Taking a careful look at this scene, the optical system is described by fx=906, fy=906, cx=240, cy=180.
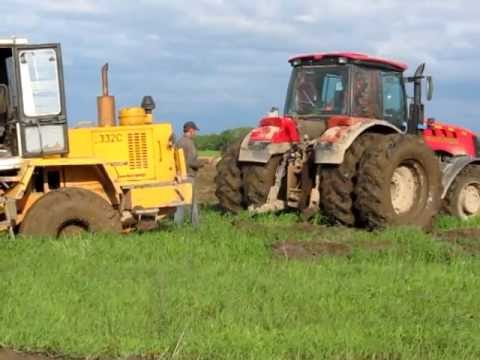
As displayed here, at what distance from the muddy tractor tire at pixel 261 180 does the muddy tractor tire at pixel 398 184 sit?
146 centimetres

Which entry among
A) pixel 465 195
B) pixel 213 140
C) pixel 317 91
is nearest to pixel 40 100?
pixel 317 91

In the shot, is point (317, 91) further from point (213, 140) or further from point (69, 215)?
point (213, 140)

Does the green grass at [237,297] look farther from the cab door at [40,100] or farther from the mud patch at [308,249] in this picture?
the cab door at [40,100]

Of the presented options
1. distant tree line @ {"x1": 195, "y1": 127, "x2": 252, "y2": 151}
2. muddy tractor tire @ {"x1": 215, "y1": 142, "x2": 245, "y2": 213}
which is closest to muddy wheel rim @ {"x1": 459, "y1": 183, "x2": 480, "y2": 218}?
muddy tractor tire @ {"x1": 215, "y1": 142, "x2": 245, "y2": 213}

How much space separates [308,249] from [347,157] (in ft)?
7.66

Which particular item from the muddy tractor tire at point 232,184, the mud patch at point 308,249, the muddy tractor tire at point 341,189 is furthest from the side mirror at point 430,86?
the mud patch at point 308,249

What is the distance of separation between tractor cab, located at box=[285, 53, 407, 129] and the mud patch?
9.50 feet

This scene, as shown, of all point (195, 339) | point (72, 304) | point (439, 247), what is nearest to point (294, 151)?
point (439, 247)

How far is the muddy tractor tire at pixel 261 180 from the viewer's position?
13.0 m

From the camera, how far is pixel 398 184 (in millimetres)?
12922

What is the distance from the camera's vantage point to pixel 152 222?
11.8 m

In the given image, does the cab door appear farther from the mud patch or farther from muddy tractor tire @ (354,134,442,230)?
muddy tractor tire @ (354,134,442,230)

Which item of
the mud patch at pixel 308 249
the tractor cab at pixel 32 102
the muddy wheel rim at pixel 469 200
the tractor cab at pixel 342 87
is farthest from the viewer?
the muddy wheel rim at pixel 469 200

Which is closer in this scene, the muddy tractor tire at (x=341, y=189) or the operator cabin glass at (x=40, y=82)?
the operator cabin glass at (x=40, y=82)
